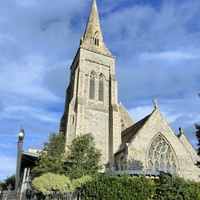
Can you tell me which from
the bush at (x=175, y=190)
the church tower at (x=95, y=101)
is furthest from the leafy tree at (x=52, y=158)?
the bush at (x=175, y=190)

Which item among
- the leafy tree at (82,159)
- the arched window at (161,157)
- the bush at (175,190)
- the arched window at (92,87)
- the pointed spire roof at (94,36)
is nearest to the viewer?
the bush at (175,190)

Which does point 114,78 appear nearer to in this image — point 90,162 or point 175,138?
point 175,138

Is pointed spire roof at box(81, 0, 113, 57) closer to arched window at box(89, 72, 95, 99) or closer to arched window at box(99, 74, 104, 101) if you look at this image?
arched window at box(99, 74, 104, 101)

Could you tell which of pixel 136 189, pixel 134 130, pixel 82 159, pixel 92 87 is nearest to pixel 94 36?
pixel 92 87

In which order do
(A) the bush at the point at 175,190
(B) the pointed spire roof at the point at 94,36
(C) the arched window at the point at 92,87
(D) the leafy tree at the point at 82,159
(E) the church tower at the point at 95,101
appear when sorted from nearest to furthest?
(A) the bush at the point at 175,190
(D) the leafy tree at the point at 82,159
(E) the church tower at the point at 95,101
(C) the arched window at the point at 92,87
(B) the pointed spire roof at the point at 94,36

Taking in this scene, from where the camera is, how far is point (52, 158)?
17.5 meters

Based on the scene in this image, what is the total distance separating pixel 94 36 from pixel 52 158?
24344mm

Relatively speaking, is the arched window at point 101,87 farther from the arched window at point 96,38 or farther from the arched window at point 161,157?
the arched window at point 161,157

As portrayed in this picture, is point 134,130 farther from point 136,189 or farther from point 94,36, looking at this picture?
point 94,36

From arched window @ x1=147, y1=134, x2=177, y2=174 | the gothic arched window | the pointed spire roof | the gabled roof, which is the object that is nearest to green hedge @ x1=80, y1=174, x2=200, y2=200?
arched window @ x1=147, y1=134, x2=177, y2=174

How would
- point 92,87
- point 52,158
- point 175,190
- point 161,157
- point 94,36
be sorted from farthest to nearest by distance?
point 94,36 < point 92,87 < point 161,157 < point 52,158 < point 175,190

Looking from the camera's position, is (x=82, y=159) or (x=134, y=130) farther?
(x=134, y=130)

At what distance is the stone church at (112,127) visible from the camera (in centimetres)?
2294

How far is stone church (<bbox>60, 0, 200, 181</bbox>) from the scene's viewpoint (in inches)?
903
